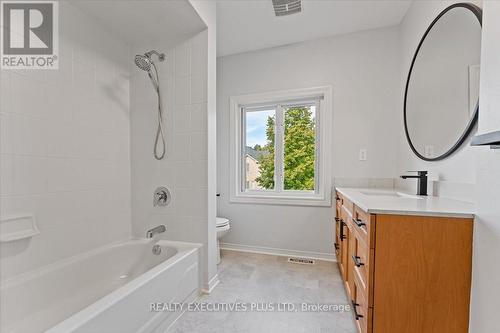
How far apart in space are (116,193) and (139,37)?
4.53 ft

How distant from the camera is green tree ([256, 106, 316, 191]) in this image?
2.62m

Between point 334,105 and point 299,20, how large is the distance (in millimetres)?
929

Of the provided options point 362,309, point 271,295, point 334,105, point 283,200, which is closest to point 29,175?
point 271,295

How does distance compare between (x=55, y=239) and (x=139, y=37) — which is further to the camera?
(x=139, y=37)

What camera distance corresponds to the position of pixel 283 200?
2.57 m

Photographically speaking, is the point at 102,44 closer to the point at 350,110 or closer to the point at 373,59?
the point at 350,110

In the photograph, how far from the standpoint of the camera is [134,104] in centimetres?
200

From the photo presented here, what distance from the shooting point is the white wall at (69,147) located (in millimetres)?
1258

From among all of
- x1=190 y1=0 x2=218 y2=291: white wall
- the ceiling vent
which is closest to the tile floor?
x1=190 y1=0 x2=218 y2=291: white wall

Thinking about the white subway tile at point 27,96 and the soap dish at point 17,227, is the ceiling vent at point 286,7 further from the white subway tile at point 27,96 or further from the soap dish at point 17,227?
the soap dish at point 17,227

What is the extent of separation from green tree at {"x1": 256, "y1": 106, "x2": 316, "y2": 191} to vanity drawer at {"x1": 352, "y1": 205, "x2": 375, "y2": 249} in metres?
1.33

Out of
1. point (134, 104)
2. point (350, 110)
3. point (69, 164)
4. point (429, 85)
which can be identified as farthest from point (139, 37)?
point (429, 85)

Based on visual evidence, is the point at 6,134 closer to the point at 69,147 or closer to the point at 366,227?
the point at 69,147

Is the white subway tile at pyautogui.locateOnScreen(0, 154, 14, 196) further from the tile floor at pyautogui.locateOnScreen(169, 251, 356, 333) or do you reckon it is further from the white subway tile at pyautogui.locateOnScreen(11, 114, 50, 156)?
the tile floor at pyautogui.locateOnScreen(169, 251, 356, 333)
